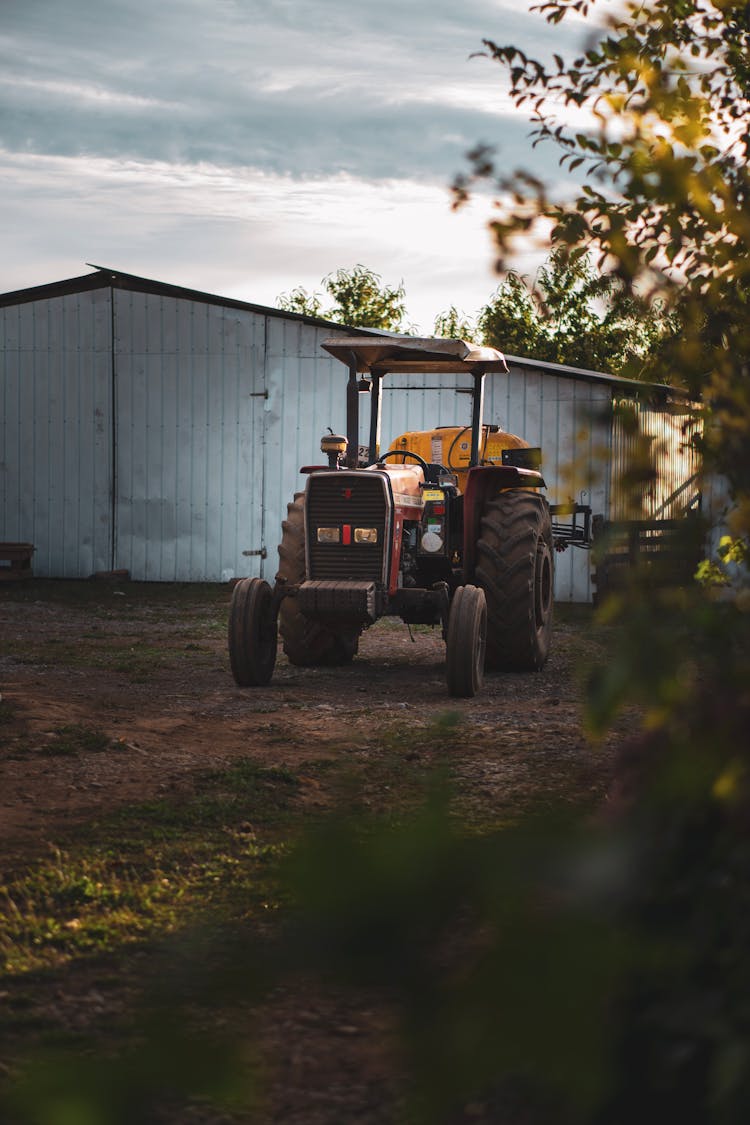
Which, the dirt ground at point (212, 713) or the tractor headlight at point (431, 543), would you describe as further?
the tractor headlight at point (431, 543)

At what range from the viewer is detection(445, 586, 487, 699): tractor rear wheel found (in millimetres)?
7641

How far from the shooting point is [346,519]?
8391 millimetres

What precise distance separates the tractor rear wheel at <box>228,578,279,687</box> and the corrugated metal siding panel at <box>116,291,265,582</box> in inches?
347

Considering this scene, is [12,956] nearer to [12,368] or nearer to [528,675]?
[528,675]

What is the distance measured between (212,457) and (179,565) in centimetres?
164

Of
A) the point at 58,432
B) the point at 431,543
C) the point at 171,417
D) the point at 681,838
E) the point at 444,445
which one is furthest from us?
the point at 58,432

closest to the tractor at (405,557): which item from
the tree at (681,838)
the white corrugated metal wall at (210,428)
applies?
the tree at (681,838)

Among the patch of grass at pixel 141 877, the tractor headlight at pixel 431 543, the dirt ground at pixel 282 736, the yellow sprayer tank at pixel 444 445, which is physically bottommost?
the patch of grass at pixel 141 877

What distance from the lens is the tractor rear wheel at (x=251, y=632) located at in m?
7.96

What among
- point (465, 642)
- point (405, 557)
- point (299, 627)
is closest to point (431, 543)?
point (405, 557)

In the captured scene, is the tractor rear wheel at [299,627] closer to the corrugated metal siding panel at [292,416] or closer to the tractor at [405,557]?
the tractor at [405,557]

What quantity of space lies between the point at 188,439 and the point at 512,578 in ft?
32.1

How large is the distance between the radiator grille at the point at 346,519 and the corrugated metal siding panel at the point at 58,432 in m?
9.64

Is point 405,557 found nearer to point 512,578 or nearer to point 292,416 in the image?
point 512,578
